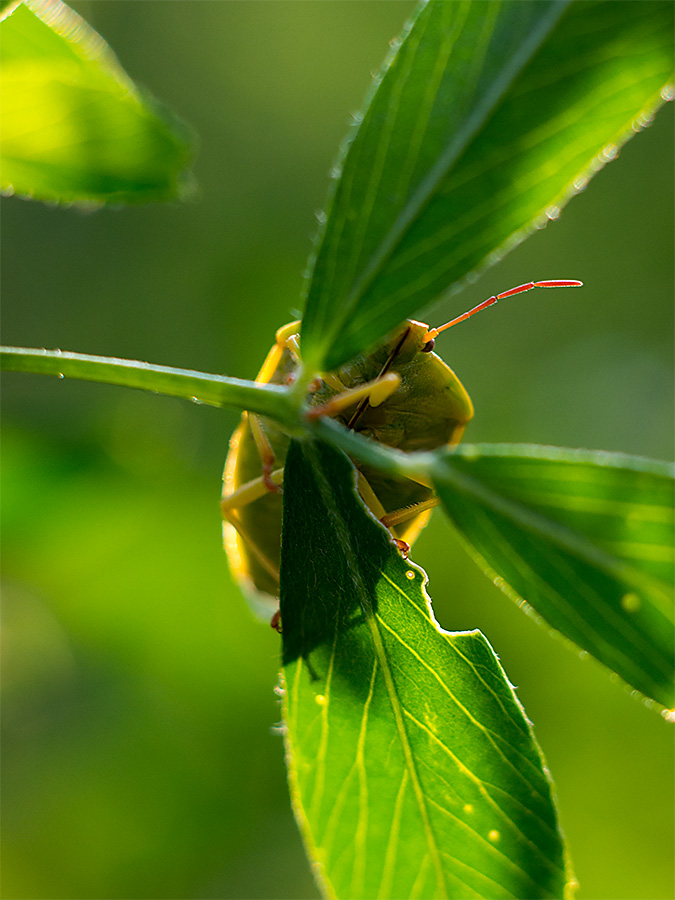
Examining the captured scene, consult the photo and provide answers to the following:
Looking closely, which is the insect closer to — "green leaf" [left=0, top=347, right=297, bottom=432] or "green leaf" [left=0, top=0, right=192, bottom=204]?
"green leaf" [left=0, top=0, right=192, bottom=204]

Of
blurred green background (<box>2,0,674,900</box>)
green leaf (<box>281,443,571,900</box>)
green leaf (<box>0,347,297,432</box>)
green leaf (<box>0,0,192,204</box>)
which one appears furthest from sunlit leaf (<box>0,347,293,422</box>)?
blurred green background (<box>2,0,674,900</box>)

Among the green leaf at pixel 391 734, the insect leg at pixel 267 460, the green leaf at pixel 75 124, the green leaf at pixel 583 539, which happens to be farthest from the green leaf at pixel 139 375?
the insect leg at pixel 267 460

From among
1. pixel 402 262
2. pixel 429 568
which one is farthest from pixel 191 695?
pixel 402 262

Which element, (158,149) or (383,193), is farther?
(158,149)

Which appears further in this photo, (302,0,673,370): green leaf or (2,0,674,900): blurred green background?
(2,0,674,900): blurred green background

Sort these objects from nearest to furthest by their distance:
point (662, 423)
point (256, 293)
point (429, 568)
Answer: point (429, 568), point (256, 293), point (662, 423)

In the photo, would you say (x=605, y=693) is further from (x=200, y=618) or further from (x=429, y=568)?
(x=200, y=618)

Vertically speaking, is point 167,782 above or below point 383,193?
below
